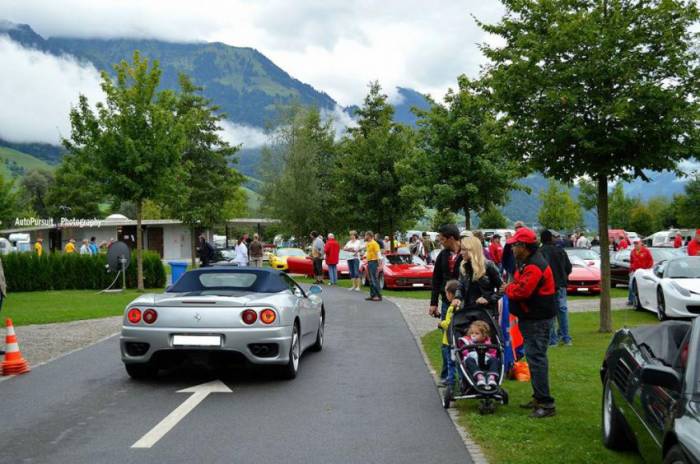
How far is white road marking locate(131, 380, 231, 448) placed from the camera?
595 cm

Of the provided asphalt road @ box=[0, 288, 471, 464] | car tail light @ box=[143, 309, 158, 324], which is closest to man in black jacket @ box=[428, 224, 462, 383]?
asphalt road @ box=[0, 288, 471, 464]

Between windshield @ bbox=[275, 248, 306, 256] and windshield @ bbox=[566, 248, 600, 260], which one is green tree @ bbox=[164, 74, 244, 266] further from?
windshield @ bbox=[566, 248, 600, 260]

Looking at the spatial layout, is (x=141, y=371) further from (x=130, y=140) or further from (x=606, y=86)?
(x=130, y=140)

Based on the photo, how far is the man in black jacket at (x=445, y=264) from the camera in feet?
28.3

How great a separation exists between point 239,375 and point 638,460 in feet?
17.1

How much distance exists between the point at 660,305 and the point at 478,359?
31.4 ft

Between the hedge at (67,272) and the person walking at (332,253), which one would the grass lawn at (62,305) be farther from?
the person walking at (332,253)

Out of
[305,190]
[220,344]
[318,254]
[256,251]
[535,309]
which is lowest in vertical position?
[220,344]

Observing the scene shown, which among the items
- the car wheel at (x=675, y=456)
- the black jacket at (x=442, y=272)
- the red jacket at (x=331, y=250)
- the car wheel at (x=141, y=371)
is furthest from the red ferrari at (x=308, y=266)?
the car wheel at (x=675, y=456)

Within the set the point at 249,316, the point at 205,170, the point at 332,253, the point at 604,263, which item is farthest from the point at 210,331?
the point at 205,170

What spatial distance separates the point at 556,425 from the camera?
6.40 metres

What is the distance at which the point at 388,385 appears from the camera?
8477 mm

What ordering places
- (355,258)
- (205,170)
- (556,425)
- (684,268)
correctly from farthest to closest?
(205,170) → (355,258) → (684,268) → (556,425)

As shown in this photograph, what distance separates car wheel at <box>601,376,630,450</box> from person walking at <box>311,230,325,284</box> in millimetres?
21426
